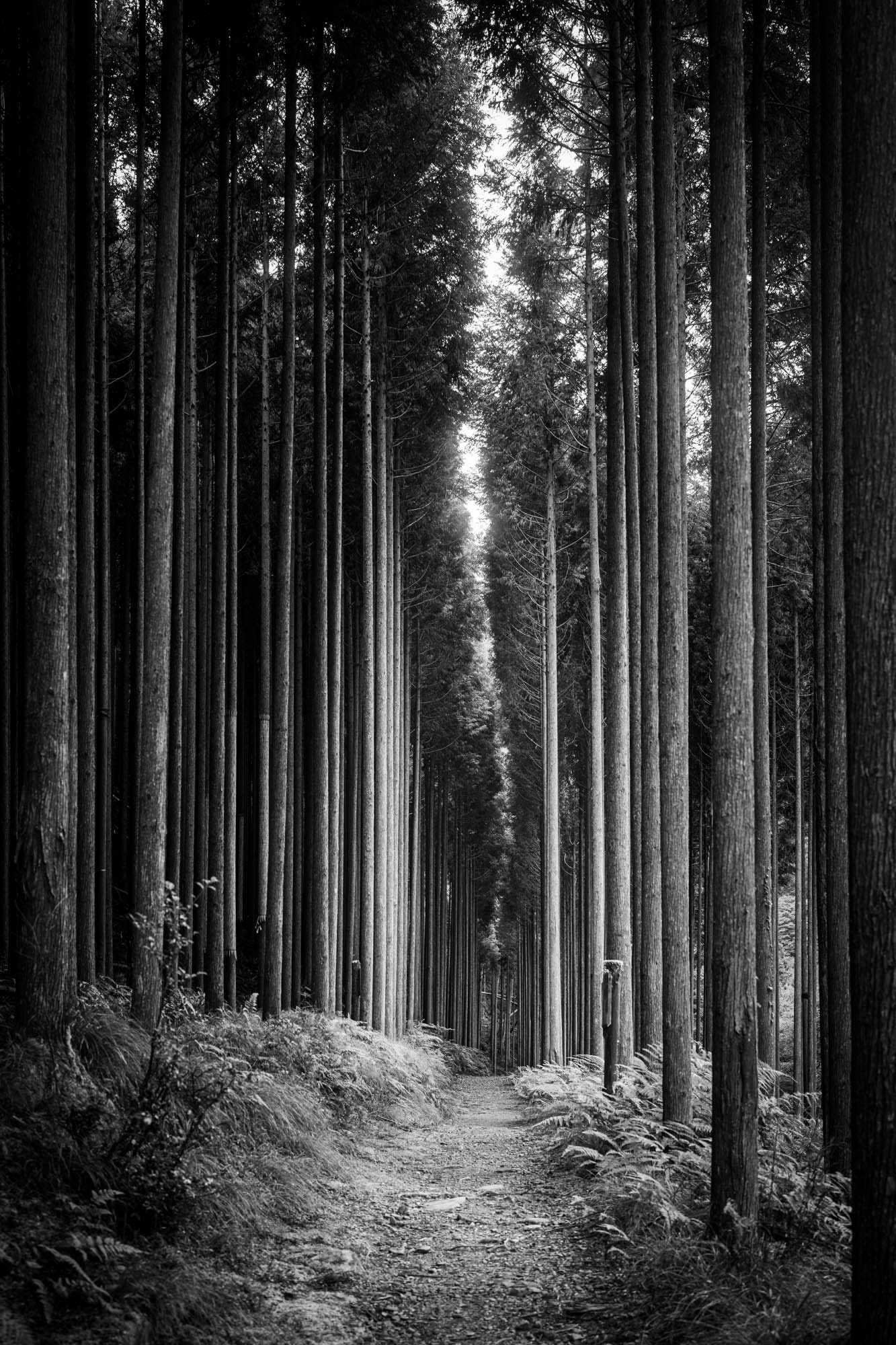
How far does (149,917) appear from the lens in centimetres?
743

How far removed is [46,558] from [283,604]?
5.06 m

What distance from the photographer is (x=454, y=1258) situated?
5402 millimetres

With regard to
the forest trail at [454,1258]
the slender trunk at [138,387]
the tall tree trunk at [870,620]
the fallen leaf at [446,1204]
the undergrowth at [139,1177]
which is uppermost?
the slender trunk at [138,387]

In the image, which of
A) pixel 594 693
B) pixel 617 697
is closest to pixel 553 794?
pixel 594 693

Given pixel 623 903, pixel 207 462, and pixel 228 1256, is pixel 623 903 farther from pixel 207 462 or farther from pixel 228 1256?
pixel 207 462

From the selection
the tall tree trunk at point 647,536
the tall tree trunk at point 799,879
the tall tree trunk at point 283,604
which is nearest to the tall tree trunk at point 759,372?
the tall tree trunk at point 647,536

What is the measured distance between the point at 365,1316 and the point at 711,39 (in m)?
7.01

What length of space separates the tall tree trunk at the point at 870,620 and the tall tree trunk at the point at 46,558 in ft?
15.2

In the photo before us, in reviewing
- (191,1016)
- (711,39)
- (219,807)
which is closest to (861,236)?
(711,39)

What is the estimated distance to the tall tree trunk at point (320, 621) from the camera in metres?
11.8

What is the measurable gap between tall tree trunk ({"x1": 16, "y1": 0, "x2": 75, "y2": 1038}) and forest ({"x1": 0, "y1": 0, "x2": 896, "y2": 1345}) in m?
0.03

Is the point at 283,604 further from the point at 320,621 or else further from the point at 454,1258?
the point at 454,1258

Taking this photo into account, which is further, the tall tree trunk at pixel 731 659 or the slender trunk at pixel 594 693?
the slender trunk at pixel 594 693

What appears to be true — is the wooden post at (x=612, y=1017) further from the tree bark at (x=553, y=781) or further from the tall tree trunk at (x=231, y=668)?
the tree bark at (x=553, y=781)
